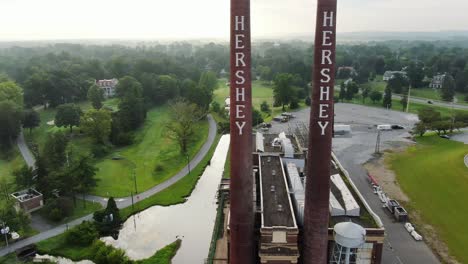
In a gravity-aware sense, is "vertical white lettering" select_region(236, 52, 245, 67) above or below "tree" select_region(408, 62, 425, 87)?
above

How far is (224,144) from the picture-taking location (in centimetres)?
7838

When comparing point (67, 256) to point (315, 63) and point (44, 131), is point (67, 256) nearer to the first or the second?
point (315, 63)

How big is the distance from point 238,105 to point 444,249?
92.6ft

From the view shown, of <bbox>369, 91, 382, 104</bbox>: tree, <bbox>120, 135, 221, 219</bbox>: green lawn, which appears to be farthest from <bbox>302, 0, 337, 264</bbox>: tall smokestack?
<bbox>369, 91, 382, 104</bbox>: tree

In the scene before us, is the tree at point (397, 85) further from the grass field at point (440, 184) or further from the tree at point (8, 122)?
the tree at point (8, 122)

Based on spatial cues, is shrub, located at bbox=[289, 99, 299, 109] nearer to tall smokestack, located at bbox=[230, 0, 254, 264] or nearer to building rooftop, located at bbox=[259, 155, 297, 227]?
building rooftop, located at bbox=[259, 155, 297, 227]

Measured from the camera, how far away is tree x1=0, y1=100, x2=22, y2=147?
2776 inches

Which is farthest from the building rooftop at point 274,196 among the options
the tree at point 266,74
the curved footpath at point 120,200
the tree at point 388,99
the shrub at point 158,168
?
the tree at point 266,74

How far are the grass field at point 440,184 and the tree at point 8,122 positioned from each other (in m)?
70.8

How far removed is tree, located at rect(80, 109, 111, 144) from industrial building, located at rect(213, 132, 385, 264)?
39043mm

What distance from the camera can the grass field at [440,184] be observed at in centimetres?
4159

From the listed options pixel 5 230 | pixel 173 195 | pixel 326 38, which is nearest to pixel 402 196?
pixel 173 195

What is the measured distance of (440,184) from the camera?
53.7 metres

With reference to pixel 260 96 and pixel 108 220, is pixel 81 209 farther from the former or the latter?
pixel 260 96
